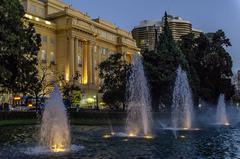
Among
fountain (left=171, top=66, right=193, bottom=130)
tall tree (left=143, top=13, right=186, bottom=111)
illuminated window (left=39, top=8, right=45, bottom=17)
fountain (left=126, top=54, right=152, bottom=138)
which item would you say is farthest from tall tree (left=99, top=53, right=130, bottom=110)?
illuminated window (left=39, top=8, right=45, bottom=17)

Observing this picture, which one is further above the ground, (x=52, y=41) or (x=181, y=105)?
(x=52, y=41)

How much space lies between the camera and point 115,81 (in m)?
61.6

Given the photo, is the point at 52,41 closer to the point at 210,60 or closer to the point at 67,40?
the point at 67,40

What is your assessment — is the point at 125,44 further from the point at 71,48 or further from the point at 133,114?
the point at 133,114

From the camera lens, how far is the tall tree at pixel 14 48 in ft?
126

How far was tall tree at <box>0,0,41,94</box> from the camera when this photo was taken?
126 ft

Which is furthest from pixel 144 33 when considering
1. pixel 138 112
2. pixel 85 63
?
pixel 138 112

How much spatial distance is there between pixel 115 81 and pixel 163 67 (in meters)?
8.70

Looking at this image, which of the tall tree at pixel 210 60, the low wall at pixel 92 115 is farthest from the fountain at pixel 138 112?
the tall tree at pixel 210 60

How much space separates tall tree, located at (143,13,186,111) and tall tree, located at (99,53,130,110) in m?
4.23

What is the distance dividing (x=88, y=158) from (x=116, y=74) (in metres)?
44.3

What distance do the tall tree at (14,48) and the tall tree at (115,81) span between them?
15751 millimetres

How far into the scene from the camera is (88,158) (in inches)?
709

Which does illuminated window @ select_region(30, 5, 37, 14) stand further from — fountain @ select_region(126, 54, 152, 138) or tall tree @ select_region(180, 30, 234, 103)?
fountain @ select_region(126, 54, 152, 138)
